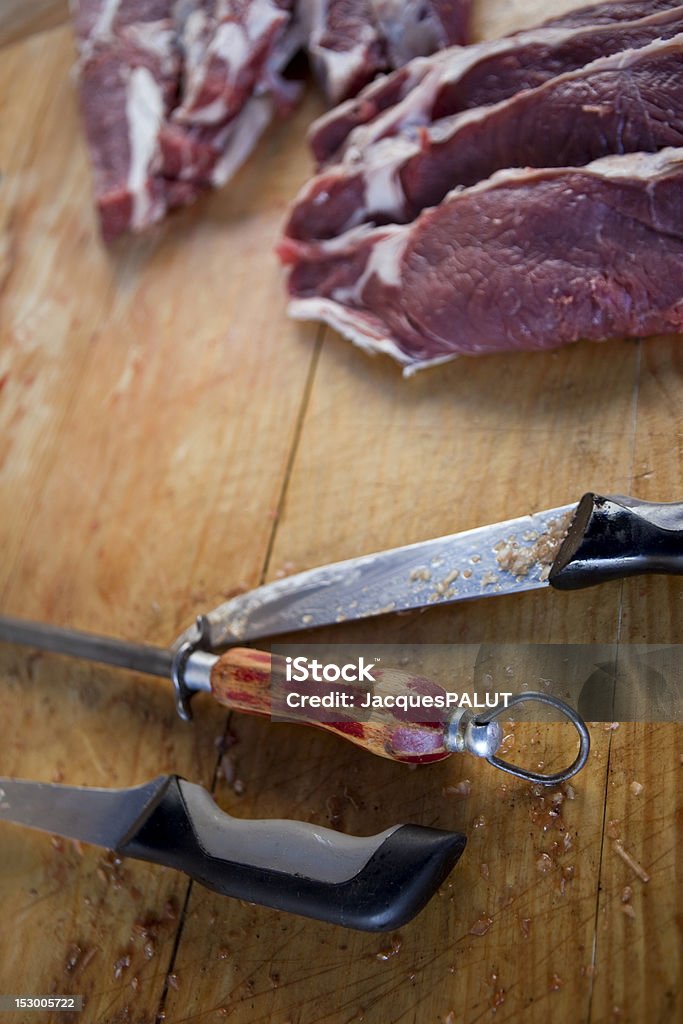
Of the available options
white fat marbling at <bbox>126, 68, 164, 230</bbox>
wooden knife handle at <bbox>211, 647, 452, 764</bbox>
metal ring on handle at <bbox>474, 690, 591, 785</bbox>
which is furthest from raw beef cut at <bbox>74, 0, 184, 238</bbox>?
metal ring on handle at <bbox>474, 690, 591, 785</bbox>

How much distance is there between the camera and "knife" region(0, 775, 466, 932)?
941 millimetres

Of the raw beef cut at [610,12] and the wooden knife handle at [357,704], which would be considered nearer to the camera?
the wooden knife handle at [357,704]

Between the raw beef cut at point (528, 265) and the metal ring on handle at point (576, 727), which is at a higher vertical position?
the raw beef cut at point (528, 265)

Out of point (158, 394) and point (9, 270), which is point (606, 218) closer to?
point (158, 394)

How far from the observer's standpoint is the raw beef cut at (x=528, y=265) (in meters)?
1.16

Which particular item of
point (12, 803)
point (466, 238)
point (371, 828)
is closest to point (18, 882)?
point (12, 803)

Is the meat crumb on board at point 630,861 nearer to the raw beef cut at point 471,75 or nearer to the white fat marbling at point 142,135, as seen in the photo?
the raw beef cut at point 471,75

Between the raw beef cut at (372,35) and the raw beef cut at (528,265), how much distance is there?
33 cm

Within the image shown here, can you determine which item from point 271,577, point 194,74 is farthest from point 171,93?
point 271,577

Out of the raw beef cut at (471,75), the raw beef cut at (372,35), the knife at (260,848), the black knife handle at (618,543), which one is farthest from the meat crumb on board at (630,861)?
the raw beef cut at (372,35)

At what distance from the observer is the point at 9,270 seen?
184 centimetres

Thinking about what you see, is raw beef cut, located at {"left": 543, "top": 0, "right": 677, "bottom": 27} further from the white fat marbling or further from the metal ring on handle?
the metal ring on handle

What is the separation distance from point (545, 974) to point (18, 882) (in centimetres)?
73

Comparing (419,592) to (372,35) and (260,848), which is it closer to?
(260,848)
